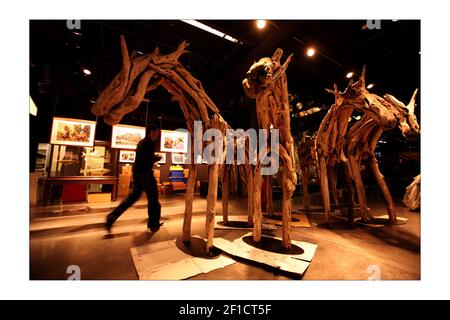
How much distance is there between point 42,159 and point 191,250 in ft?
35.5

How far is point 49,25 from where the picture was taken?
2162mm

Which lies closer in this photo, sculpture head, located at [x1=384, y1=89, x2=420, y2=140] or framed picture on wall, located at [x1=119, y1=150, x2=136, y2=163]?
sculpture head, located at [x1=384, y1=89, x2=420, y2=140]

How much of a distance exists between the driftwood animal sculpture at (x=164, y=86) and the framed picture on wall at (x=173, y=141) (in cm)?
599

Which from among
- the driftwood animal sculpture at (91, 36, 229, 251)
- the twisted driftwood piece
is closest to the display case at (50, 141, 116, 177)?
the driftwood animal sculpture at (91, 36, 229, 251)

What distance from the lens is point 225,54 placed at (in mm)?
5820

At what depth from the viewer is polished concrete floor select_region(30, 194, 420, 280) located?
2088 mm

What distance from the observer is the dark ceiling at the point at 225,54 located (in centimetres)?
334

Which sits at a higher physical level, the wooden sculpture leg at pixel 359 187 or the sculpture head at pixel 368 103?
the sculpture head at pixel 368 103

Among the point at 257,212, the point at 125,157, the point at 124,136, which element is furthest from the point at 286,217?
the point at 125,157

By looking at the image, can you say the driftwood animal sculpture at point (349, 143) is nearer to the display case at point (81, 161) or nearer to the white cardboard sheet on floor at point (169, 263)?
the white cardboard sheet on floor at point (169, 263)

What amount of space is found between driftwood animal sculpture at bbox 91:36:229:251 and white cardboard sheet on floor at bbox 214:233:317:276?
377 mm

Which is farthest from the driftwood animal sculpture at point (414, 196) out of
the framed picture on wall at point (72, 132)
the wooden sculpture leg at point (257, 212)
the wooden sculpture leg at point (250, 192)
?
the framed picture on wall at point (72, 132)

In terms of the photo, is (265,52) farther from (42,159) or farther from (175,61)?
(42,159)

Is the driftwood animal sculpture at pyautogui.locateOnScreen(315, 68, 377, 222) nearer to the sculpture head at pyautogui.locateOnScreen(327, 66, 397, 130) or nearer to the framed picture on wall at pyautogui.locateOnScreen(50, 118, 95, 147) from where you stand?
the sculpture head at pyautogui.locateOnScreen(327, 66, 397, 130)
